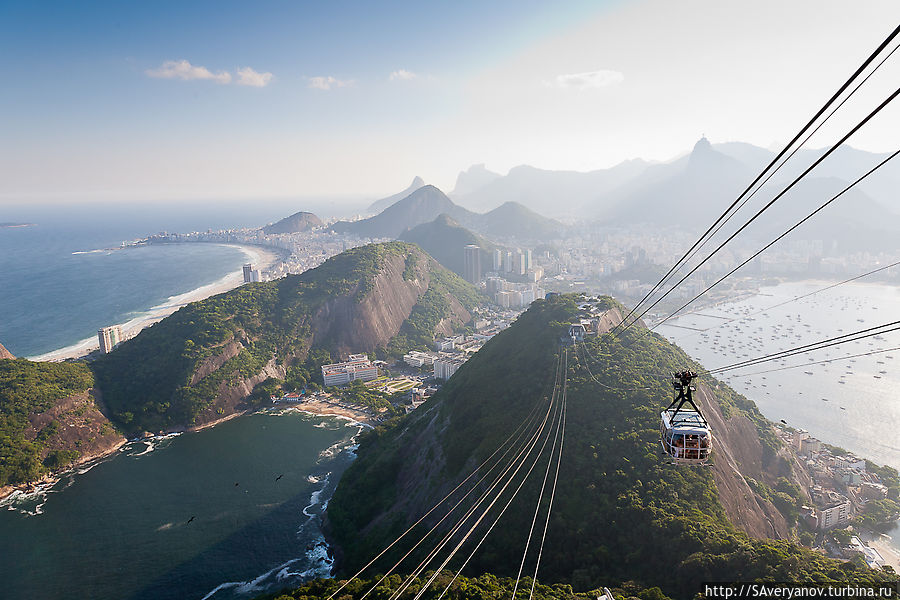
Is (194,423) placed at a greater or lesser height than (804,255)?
lesser

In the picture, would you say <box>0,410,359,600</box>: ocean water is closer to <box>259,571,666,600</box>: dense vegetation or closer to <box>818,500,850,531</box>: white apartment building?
<box>259,571,666,600</box>: dense vegetation

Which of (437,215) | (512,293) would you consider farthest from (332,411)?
(437,215)

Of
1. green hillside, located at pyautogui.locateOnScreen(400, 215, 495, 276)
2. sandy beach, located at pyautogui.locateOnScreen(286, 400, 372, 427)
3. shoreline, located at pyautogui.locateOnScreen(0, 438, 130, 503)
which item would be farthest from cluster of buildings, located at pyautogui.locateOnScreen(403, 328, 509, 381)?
green hillside, located at pyautogui.locateOnScreen(400, 215, 495, 276)

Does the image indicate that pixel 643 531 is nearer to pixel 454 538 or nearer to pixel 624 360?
pixel 454 538

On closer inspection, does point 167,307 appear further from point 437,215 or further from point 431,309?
point 437,215

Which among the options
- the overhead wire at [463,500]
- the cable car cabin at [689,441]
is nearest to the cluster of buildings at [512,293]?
the overhead wire at [463,500]

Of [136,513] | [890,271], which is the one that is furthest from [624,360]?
[890,271]

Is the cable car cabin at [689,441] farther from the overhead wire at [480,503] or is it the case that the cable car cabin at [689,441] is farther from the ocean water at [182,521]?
the ocean water at [182,521]
